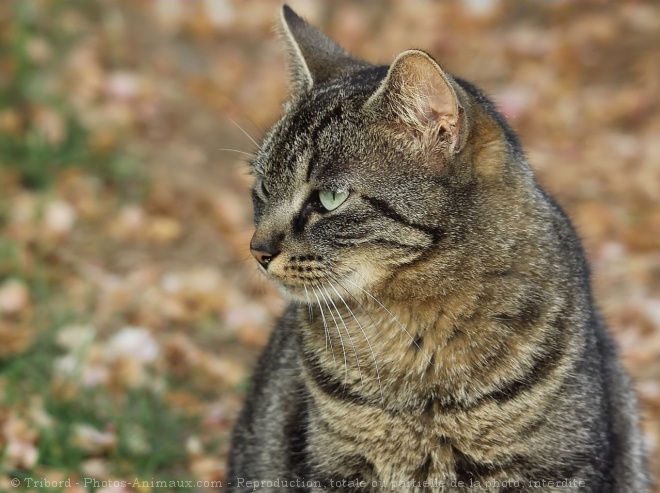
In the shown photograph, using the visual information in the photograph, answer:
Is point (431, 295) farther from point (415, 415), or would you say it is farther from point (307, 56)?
point (307, 56)

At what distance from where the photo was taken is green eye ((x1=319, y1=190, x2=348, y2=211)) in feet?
9.37

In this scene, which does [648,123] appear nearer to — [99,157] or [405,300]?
[99,157]

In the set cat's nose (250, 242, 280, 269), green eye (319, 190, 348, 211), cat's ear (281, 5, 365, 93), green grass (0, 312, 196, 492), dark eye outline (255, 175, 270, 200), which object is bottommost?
green grass (0, 312, 196, 492)

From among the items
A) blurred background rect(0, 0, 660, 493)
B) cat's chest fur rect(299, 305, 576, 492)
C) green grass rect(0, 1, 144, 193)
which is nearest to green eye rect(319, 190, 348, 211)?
cat's chest fur rect(299, 305, 576, 492)

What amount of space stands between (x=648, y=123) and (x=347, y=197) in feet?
18.5

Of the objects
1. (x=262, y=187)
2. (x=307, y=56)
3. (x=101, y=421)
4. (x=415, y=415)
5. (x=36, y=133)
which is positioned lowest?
(x=101, y=421)

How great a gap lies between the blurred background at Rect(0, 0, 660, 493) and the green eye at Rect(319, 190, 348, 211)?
51 cm

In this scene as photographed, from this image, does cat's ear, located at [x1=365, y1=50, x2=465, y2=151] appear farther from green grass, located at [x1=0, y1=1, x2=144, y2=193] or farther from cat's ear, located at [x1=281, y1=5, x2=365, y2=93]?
green grass, located at [x1=0, y1=1, x2=144, y2=193]

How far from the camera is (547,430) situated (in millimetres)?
2807

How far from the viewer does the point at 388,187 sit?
283cm

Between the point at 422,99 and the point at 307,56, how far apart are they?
688 millimetres

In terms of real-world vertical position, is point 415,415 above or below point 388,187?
below

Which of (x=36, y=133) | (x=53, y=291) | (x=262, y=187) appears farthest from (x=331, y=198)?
(x=36, y=133)

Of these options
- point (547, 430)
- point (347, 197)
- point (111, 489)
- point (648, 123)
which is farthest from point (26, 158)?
point (648, 123)
